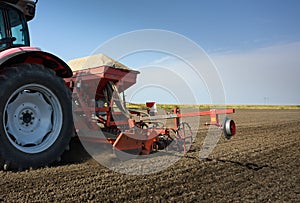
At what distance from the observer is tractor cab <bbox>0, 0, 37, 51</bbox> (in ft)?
13.3

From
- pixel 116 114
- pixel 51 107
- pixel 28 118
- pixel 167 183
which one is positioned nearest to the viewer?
pixel 167 183

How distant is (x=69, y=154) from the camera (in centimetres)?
446

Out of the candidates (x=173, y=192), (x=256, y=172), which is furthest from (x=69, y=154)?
(x=256, y=172)

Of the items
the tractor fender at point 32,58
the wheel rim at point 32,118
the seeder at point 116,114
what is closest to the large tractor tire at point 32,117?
the wheel rim at point 32,118

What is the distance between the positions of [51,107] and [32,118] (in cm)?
28

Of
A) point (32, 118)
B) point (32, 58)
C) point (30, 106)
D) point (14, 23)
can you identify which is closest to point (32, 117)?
point (32, 118)

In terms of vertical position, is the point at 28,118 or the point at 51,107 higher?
the point at 51,107

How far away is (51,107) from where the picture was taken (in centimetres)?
381

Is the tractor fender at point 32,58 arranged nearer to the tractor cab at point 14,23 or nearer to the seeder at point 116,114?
the tractor cab at point 14,23

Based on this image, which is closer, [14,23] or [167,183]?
[167,183]

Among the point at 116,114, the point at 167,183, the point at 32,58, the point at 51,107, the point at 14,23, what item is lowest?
the point at 167,183

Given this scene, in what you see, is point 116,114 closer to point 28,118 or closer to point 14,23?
point 28,118

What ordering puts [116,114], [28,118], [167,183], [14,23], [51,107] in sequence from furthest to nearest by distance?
[116,114] → [14,23] → [51,107] → [28,118] → [167,183]

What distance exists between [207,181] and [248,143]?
3205mm
